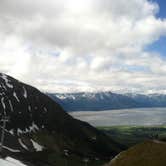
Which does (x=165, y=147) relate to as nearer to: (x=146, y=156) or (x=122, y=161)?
(x=146, y=156)

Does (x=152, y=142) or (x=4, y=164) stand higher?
(x=152, y=142)

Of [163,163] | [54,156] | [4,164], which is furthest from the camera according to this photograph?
[54,156]

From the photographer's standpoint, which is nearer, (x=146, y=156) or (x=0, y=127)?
(x=146, y=156)

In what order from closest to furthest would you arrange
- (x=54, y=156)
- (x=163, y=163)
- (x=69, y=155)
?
(x=163, y=163), (x=54, y=156), (x=69, y=155)

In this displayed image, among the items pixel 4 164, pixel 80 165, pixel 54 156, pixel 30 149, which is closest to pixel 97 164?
pixel 80 165

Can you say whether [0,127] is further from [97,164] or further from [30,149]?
[97,164]

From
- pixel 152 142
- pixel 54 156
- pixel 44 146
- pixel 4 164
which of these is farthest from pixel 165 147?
pixel 44 146

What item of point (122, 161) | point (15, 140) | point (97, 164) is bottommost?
point (97, 164)
